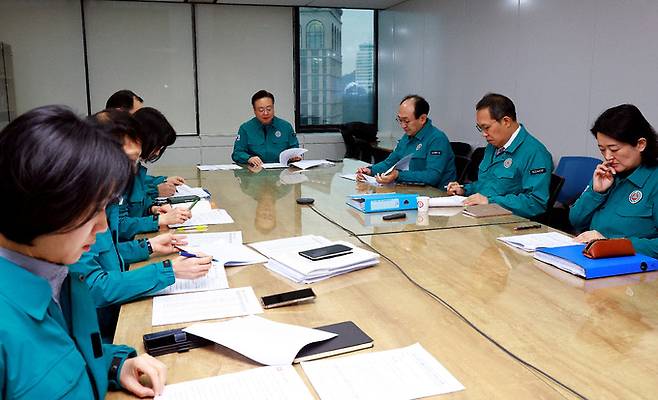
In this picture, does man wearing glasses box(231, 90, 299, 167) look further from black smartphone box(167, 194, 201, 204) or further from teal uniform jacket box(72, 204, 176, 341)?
teal uniform jacket box(72, 204, 176, 341)

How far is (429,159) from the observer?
4387mm

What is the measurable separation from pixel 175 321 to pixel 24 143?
2.68ft

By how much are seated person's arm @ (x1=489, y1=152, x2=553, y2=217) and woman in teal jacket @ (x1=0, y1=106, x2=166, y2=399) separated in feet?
8.63

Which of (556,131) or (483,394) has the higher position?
(556,131)

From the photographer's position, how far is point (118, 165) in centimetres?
94

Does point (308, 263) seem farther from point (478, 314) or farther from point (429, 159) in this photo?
point (429, 159)

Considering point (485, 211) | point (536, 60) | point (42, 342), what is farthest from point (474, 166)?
point (42, 342)

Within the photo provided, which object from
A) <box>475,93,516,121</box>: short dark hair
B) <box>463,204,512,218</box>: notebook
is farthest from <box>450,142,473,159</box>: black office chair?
<box>463,204,512,218</box>: notebook

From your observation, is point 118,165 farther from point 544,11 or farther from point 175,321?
point 544,11

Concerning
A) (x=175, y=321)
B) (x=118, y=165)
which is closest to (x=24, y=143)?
(x=118, y=165)

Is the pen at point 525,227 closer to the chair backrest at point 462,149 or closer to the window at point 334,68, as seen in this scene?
the chair backrest at point 462,149

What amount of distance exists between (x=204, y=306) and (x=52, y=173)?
88 centimetres

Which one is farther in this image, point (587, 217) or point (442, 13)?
point (442, 13)

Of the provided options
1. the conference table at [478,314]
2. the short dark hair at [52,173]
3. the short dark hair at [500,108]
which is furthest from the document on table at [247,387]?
the short dark hair at [500,108]
